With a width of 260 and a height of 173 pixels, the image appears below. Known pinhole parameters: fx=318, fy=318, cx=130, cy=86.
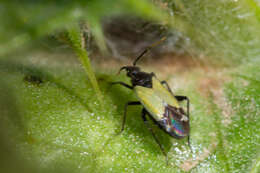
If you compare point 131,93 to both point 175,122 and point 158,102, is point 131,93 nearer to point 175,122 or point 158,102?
point 158,102

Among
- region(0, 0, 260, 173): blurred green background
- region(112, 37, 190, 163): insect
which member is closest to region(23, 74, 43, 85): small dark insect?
region(0, 0, 260, 173): blurred green background

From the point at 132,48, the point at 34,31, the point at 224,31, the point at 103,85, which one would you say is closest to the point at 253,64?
the point at 224,31

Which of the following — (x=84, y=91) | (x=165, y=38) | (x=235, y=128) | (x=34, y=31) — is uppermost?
(x=34, y=31)

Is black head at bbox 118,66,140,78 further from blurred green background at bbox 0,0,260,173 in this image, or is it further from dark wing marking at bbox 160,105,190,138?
dark wing marking at bbox 160,105,190,138

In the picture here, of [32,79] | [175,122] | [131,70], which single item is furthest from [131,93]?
[32,79]

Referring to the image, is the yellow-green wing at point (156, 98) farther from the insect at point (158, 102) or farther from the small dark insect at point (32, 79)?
the small dark insect at point (32, 79)

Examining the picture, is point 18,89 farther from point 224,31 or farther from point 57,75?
point 224,31
